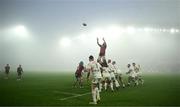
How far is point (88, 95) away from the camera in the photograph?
8.14m

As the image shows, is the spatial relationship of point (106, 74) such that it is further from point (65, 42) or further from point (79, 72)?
point (65, 42)

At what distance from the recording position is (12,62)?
929 centimetres

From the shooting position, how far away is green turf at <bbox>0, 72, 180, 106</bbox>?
740 cm

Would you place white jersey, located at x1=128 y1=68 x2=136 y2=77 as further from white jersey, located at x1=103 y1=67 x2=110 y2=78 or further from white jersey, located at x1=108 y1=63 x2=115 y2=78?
white jersey, located at x1=103 y1=67 x2=110 y2=78

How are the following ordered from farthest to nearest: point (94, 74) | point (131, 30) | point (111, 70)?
point (131, 30), point (111, 70), point (94, 74)

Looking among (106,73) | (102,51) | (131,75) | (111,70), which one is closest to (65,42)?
(102,51)

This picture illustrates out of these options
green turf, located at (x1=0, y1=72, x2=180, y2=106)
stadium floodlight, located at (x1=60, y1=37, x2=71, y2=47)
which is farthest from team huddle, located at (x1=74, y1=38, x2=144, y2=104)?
stadium floodlight, located at (x1=60, y1=37, x2=71, y2=47)

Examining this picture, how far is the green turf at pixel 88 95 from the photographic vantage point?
24.3ft

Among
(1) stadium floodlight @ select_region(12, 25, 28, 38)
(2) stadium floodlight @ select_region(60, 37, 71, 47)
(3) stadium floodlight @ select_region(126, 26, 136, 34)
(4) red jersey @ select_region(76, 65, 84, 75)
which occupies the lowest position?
(4) red jersey @ select_region(76, 65, 84, 75)

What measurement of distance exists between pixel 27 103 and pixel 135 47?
389 cm

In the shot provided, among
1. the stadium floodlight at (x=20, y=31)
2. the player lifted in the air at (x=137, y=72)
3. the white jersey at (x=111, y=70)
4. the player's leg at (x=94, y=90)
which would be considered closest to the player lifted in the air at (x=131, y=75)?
the player lifted in the air at (x=137, y=72)

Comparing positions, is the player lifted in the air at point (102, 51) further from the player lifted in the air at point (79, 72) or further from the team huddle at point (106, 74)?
the player lifted in the air at point (79, 72)

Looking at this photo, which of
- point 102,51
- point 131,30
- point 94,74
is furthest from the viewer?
point 131,30

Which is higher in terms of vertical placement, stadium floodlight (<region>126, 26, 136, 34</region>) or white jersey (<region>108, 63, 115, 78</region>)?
stadium floodlight (<region>126, 26, 136, 34</region>)
